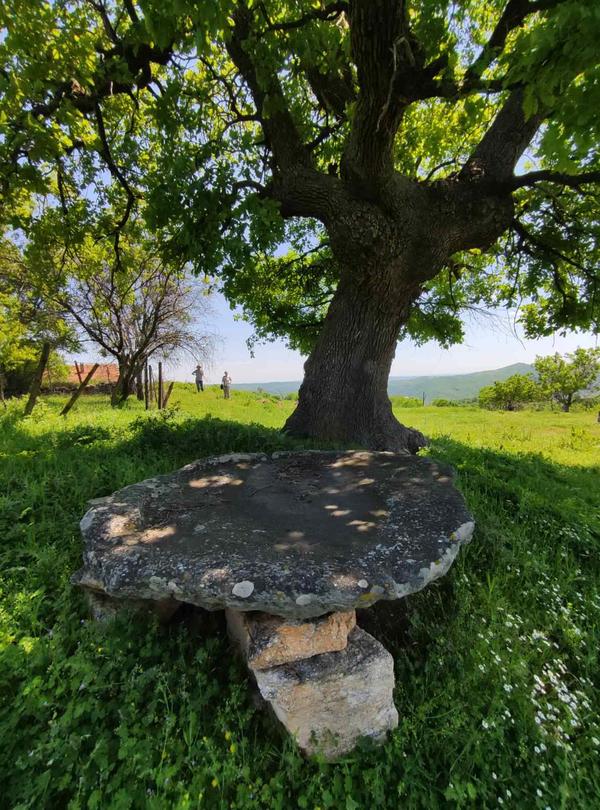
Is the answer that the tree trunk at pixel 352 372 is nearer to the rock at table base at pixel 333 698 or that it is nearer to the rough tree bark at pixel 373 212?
the rough tree bark at pixel 373 212

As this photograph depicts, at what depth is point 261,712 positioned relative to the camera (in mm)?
2312

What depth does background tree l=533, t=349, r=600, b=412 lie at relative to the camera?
34.7 m

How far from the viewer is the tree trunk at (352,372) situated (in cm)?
636

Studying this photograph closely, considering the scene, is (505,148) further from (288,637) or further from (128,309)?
(128,309)

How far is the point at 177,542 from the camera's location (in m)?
2.59

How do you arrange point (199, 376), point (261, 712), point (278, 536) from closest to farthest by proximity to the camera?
point (261, 712), point (278, 536), point (199, 376)

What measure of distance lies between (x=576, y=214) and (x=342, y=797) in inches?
382

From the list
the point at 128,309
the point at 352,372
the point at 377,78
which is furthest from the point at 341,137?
the point at 128,309

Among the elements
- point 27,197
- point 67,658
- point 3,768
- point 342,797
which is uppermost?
point 27,197

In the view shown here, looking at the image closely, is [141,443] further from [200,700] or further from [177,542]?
[200,700]

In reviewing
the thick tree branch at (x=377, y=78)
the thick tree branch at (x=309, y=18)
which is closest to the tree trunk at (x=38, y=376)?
the thick tree branch at (x=309, y=18)

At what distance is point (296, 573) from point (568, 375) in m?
43.1

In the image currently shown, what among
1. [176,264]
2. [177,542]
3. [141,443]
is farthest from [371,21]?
[141,443]

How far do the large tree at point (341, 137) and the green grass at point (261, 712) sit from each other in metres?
3.59
